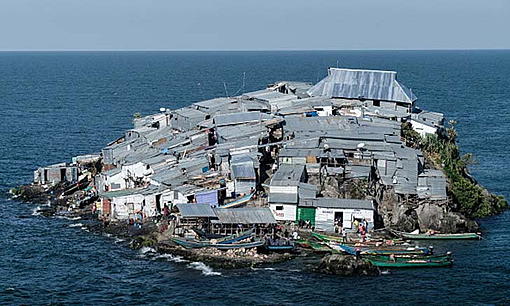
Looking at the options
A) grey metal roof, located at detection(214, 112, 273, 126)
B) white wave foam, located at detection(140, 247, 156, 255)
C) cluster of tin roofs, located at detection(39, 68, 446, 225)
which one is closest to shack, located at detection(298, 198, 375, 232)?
cluster of tin roofs, located at detection(39, 68, 446, 225)

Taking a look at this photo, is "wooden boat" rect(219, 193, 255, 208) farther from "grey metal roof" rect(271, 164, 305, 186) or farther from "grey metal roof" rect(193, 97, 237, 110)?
"grey metal roof" rect(193, 97, 237, 110)

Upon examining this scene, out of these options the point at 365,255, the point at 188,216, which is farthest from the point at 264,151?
the point at 365,255

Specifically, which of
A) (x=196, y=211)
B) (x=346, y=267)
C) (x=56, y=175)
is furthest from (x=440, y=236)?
(x=56, y=175)

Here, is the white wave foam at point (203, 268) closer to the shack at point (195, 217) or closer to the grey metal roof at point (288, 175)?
the shack at point (195, 217)

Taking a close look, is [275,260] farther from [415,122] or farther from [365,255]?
→ [415,122]

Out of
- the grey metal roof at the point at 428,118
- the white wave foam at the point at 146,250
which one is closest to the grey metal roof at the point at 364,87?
the grey metal roof at the point at 428,118
